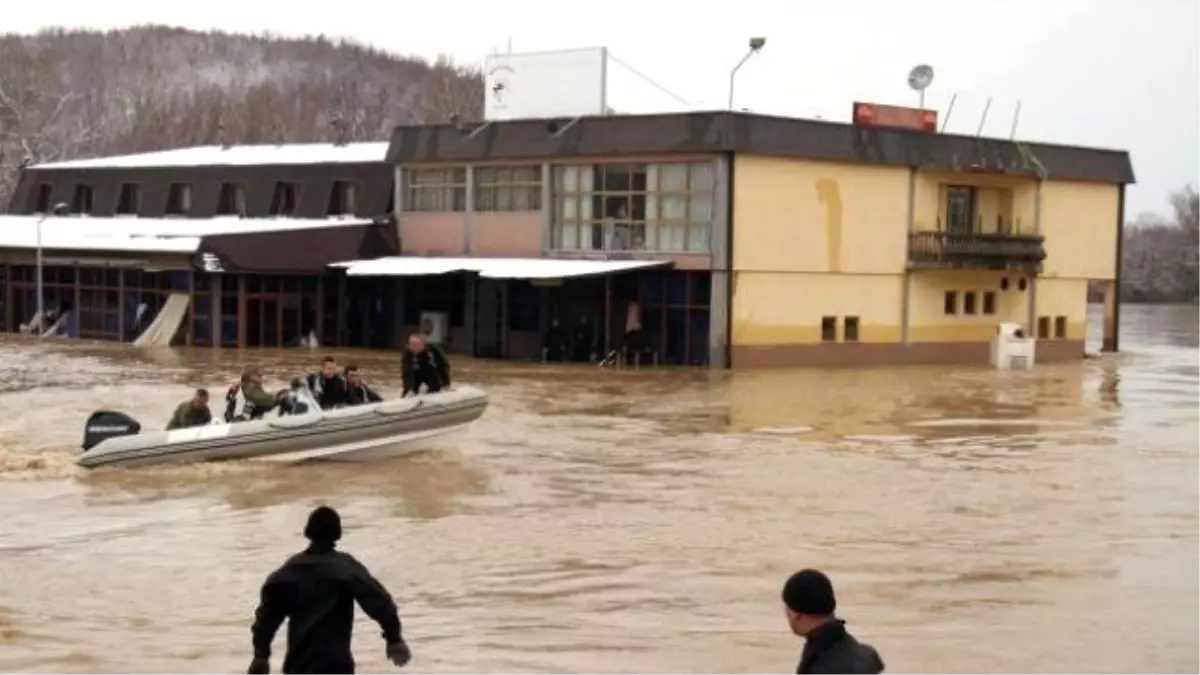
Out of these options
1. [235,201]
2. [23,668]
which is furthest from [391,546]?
[235,201]

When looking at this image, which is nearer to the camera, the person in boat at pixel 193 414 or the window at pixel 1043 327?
the person in boat at pixel 193 414

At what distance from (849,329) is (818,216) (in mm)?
3268

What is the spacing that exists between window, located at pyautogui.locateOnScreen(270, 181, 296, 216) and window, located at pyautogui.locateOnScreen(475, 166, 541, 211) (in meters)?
9.57

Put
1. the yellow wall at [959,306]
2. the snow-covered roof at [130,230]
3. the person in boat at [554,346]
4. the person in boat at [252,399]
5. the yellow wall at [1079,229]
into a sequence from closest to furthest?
1. the person in boat at [252,399]
2. the person in boat at [554,346]
3. the yellow wall at [959,306]
4. the snow-covered roof at [130,230]
5. the yellow wall at [1079,229]

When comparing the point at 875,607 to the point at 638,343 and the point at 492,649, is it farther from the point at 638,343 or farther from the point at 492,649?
the point at 638,343

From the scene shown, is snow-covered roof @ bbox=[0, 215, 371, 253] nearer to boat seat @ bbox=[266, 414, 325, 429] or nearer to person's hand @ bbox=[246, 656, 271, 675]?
boat seat @ bbox=[266, 414, 325, 429]

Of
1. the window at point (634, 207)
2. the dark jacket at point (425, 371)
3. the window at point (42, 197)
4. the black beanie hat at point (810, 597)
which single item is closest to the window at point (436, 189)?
the window at point (634, 207)

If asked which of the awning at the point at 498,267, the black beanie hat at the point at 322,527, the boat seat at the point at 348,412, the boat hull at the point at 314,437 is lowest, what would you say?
the boat hull at the point at 314,437

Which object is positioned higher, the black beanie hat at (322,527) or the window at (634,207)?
the window at (634,207)

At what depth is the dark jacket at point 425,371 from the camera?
23.2 metres

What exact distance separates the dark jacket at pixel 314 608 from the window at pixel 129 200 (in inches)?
1980

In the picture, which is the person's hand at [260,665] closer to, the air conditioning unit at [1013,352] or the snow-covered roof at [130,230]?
the snow-covered roof at [130,230]

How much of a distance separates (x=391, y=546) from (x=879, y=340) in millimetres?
29275

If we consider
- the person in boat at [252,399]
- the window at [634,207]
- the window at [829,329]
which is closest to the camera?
the person in boat at [252,399]
